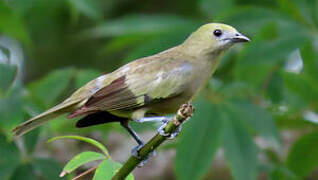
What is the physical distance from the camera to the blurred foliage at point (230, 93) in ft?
14.4

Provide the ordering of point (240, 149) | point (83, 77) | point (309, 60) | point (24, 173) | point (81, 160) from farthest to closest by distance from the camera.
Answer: point (309, 60) → point (83, 77) → point (240, 149) → point (24, 173) → point (81, 160)

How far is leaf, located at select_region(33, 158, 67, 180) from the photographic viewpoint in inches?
172

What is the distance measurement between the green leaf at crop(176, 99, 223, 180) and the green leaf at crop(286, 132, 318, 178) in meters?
0.73

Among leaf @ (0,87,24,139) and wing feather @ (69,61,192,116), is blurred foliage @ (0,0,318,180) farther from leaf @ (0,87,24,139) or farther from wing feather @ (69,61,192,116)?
wing feather @ (69,61,192,116)

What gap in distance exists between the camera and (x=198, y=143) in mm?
4426

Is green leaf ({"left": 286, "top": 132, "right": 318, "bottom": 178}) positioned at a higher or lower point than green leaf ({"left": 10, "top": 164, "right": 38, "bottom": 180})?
lower

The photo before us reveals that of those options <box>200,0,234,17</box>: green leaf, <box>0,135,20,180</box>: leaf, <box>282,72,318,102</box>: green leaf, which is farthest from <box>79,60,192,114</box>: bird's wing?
<box>200,0,234,17</box>: green leaf

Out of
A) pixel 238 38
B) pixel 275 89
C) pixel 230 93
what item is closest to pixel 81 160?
pixel 238 38

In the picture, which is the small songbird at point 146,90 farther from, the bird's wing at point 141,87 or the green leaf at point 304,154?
the green leaf at point 304,154

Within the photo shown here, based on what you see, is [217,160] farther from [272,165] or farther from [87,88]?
[87,88]

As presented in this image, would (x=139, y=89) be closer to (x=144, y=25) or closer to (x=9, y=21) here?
(x=9, y=21)

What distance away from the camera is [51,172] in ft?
14.5

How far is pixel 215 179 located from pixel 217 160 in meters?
0.18

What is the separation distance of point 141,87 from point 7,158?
3.97 feet
